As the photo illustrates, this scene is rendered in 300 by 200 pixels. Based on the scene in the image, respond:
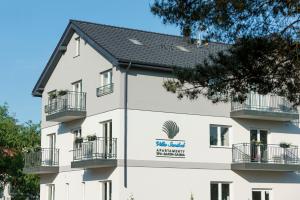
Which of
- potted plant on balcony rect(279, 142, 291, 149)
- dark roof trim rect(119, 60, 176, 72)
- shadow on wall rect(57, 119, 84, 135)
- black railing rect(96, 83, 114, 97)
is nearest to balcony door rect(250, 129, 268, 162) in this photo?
potted plant on balcony rect(279, 142, 291, 149)

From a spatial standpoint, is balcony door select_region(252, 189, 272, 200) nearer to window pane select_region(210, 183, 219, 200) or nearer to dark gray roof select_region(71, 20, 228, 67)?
window pane select_region(210, 183, 219, 200)

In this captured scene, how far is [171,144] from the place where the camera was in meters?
30.9

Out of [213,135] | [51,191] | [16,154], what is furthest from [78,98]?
[16,154]

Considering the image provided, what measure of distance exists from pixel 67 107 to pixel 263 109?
982 cm

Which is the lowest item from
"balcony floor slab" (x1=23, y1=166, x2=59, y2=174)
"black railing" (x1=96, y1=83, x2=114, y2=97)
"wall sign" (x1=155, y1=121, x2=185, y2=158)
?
"balcony floor slab" (x1=23, y1=166, x2=59, y2=174)

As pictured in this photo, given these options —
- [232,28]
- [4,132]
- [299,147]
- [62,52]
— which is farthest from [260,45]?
[4,132]

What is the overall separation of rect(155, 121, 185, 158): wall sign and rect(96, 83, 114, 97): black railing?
3036 millimetres

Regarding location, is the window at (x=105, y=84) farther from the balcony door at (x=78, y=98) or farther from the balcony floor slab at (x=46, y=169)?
the balcony floor slab at (x=46, y=169)

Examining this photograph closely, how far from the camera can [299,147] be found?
34.6 metres

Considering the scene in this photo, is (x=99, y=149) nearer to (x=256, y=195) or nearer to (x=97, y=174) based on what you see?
(x=97, y=174)

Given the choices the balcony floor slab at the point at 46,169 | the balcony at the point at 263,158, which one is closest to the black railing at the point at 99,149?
the balcony floor slab at the point at 46,169

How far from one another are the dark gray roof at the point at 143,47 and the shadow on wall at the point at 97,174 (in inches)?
206

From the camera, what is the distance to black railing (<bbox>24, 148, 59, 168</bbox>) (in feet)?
117

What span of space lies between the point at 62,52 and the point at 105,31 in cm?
383
